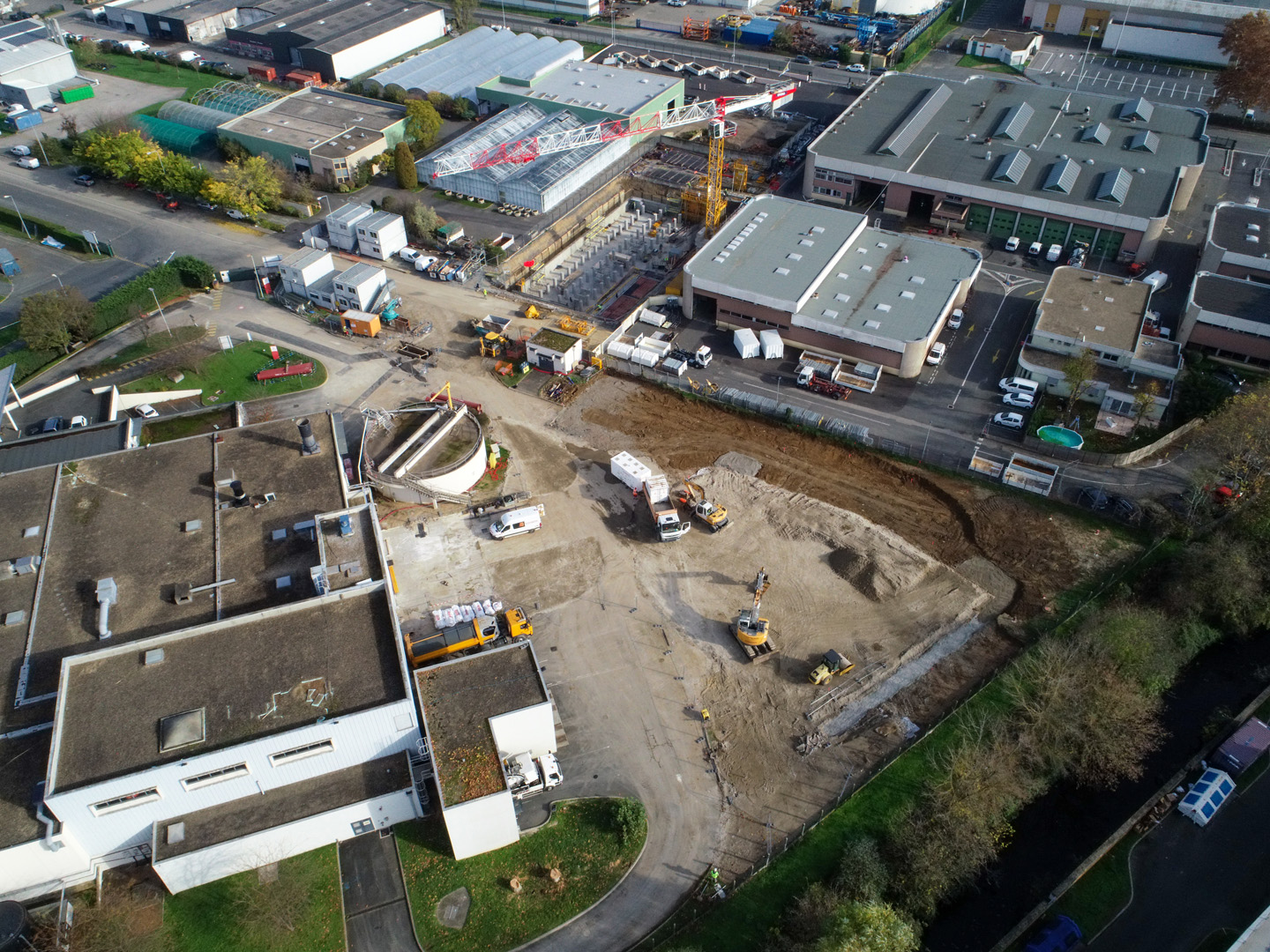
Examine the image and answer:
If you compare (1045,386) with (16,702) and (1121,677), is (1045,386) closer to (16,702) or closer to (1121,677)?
(1121,677)

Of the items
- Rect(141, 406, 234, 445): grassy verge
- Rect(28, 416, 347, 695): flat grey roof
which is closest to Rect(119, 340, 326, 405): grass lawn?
Rect(141, 406, 234, 445): grassy verge

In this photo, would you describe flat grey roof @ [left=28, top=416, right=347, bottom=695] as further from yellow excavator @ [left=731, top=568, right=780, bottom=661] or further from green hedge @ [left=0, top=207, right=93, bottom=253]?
green hedge @ [left=0, top=207, right=93, bottom=253]

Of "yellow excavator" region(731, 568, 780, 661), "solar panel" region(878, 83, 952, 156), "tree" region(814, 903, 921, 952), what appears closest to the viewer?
"tree" region(814, 903, 921, 952)

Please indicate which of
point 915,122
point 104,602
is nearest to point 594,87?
point 915,122

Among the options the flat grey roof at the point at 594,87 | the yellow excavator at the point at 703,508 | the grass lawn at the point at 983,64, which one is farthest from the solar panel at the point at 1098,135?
the yellow excavator at the point at 703,508

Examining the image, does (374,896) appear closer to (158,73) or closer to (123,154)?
(123,154)

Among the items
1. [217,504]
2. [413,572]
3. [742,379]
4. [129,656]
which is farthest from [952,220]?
[129,656]
